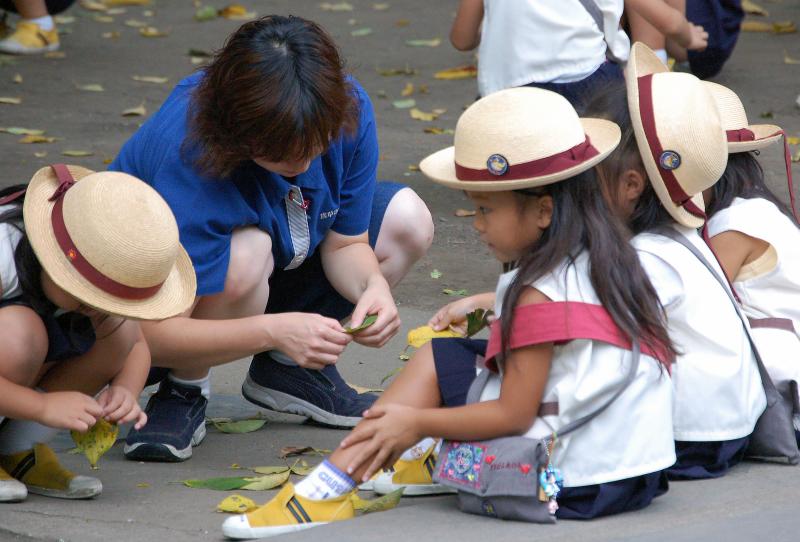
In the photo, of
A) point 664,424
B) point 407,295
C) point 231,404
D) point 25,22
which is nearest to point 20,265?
point 231,404

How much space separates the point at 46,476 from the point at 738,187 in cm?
186

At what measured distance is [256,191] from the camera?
3279mm

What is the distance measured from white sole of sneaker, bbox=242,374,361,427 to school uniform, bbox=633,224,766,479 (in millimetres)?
1049

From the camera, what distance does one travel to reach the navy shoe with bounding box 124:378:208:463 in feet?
10.7

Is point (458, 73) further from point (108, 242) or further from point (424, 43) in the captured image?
point (108, 242)

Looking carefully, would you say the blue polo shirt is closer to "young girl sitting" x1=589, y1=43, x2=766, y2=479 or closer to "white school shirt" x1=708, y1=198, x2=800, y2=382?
"young girl sitting" x1=589, y1=43, x2=766, y2=479

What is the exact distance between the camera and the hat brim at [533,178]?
2.57 m

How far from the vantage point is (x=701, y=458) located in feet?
9.57

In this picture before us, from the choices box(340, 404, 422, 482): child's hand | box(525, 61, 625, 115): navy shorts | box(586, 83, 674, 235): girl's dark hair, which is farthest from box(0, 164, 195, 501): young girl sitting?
box(525, 61, 625, 115): navy shorts

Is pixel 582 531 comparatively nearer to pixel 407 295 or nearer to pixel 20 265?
pixel 20 265

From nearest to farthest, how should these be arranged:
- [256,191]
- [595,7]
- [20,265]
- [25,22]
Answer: [20,265] < [256,191] < [595,7] < [25,22]

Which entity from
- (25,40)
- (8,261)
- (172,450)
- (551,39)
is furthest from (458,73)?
(8,261)

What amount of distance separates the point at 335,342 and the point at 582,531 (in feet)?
2.64

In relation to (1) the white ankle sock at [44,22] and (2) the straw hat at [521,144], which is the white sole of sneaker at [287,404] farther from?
(1) the white ankle sock at [44,22]
